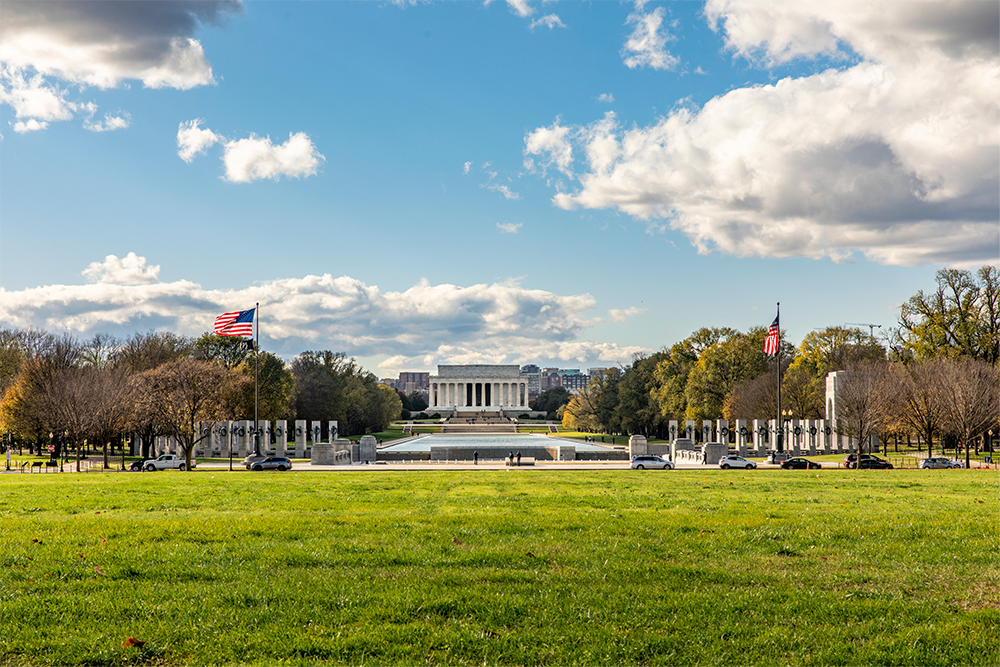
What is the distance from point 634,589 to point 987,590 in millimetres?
4515

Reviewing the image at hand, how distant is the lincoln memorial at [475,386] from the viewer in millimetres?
191250

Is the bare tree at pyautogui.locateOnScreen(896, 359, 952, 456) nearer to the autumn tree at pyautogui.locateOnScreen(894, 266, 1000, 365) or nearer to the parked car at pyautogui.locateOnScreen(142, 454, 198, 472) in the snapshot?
the autumn tree at pyautogui.locateOnScreen(894, 266, 1000, 365)

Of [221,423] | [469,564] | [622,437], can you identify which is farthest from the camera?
[622,437]

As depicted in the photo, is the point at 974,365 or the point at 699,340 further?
the point at 699,340

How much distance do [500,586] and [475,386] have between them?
606 feet

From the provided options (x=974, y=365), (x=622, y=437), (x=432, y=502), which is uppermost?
(x=974, y=365)

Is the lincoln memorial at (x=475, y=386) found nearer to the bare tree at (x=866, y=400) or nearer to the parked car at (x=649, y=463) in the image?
the bare tree at (x=866, y=400)

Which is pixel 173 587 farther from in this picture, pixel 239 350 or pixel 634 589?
pixel 239 350

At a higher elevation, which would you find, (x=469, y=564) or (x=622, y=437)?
(x=469, y=564)

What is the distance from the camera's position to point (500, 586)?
9.19 m

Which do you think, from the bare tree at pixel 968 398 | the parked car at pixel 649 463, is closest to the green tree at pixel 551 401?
the bare tree at pixel 968 398

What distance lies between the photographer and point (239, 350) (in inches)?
3105

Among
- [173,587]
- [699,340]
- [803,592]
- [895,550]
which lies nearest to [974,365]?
[699,340]

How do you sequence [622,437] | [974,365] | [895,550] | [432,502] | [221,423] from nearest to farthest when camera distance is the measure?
[895,550] → [432,502] → [974,365] → [221,423] → [622,437]
